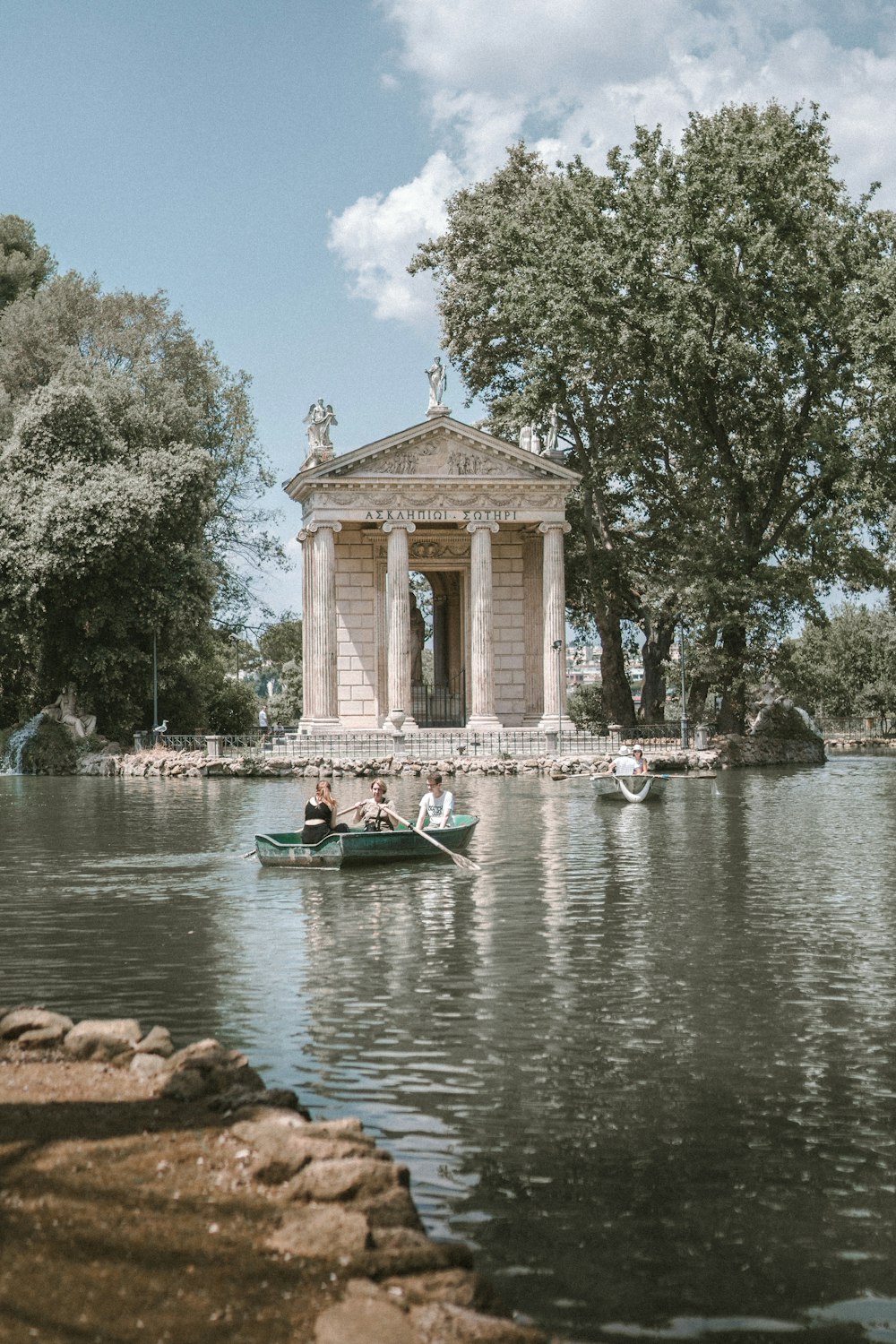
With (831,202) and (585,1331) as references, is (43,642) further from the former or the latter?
(585,1331)

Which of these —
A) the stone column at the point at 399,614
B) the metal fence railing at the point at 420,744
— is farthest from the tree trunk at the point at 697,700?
the stone column at the point at 399,614

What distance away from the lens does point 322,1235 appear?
22.3 feet

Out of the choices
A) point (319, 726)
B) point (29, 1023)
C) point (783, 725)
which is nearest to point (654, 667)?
point (783, 725)

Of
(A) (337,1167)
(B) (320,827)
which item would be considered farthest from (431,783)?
(A) (337,1167)

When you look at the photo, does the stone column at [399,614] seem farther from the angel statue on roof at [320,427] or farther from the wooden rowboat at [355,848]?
the wooden rowboat at [355,848]

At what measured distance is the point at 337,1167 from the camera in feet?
24.3

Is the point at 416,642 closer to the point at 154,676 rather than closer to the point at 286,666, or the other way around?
the point at 154,676

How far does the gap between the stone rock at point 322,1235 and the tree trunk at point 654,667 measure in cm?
6417

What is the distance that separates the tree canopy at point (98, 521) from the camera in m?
57.6

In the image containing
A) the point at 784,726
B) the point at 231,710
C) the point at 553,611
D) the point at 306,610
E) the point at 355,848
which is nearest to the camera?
the point at 355,848

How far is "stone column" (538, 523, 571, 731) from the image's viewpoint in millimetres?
62781

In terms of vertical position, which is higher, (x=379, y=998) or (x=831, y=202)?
(x=831, y=202)

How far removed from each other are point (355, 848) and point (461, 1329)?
18.1m

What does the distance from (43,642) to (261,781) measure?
13706 mm
